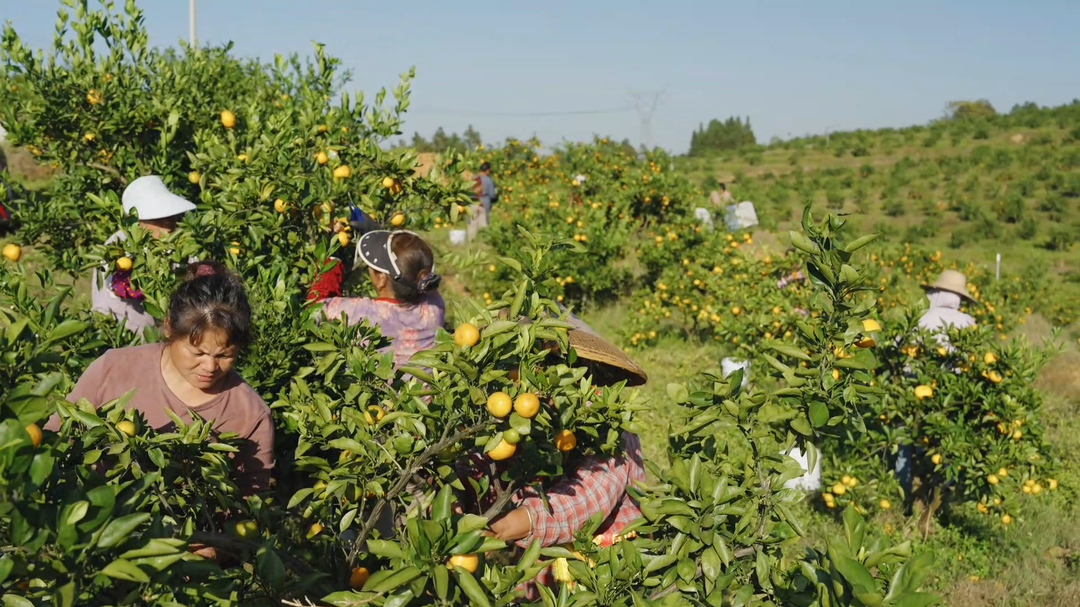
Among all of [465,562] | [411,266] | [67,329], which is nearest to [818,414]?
[465,562]

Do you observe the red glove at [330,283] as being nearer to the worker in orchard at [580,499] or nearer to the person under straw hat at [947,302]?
the worker in orchard at [580,499]

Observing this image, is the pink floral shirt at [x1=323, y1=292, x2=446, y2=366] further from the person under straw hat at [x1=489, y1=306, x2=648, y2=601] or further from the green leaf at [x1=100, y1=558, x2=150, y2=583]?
the green leaf at [x1=100, y1=558, x2=150, y2=583]

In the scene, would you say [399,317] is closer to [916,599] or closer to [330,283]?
[330,283]

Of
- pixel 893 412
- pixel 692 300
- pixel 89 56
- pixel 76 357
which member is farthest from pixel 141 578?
pixel 692 300

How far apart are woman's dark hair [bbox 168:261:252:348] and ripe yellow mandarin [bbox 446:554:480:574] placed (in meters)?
1.03

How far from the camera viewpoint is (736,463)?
1.93 m

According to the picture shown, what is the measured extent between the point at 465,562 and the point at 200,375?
42.7 inches

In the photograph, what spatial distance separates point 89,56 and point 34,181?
10019 mm

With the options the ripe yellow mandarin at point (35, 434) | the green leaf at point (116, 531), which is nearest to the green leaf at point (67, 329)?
the ripe yellow mandarin at point (35, 434)

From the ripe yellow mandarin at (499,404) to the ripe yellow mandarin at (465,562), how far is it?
0.24 metres

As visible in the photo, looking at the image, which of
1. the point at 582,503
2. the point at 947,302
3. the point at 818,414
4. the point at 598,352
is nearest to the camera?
the point at 818,414

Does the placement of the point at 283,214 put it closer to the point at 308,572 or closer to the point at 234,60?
the point at 308,572

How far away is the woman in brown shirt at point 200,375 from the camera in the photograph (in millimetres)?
1987

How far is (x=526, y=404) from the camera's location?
1.37 metres
